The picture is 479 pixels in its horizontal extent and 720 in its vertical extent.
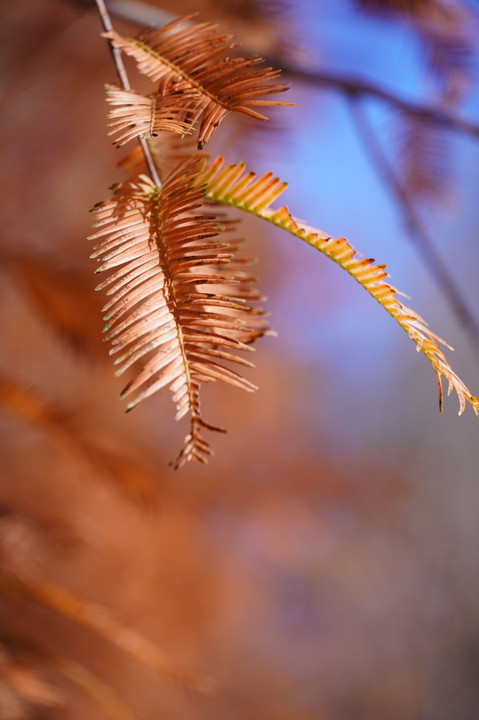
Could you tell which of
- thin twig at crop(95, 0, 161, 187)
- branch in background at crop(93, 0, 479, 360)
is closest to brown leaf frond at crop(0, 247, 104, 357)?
branch in background at crop(93, 0, 479, 360)

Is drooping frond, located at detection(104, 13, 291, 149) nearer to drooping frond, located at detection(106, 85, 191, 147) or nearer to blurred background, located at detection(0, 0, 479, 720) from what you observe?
drooping frond, located at detection(106, 85, 191, 147)

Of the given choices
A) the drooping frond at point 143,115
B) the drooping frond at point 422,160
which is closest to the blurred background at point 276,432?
the drooping frond at point 422,160

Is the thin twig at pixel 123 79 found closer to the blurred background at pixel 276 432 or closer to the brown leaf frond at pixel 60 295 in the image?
the blurred background at pixel 276 432

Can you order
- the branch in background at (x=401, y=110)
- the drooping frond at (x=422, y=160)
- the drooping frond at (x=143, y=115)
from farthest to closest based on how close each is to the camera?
1. the drooping frond at (x=422, y=160)
2. the branch in background at (x=401, y=110)
3. the drooping frond at (x=143, y=115)

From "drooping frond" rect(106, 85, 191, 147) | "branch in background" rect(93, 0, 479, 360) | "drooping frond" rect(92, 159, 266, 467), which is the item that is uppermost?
"branch in background" rect(93, 0, 479, 360)

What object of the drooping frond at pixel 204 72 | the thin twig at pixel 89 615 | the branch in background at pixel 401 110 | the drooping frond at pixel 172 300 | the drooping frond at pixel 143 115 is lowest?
the thin twig at pixel 89 615

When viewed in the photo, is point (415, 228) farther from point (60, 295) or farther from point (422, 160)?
point (60, 295)

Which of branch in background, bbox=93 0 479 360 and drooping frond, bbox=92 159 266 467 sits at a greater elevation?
branch in background, bbox=93 0 479 360

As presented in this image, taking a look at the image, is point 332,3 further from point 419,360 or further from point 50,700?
point 50,700
